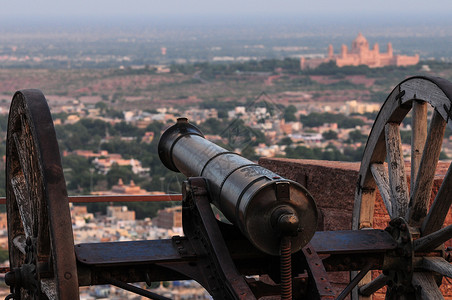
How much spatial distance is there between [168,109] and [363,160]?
4938 cm

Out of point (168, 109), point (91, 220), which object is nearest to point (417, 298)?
point (91, 220)

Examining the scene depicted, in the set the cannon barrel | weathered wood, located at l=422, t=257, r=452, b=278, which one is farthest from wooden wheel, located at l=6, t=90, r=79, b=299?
weathered wood, located at l=422, t=257, r=452, b=278

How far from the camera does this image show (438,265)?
11.5 feet

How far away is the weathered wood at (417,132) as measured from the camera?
3.70m

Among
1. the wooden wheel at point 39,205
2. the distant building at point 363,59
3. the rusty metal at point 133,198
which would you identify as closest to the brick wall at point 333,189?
the rusty metal at point 133,198

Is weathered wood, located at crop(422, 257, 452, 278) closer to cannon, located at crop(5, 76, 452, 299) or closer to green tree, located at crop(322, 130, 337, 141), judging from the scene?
cannon, located at crop(5, 76, 452, 299)

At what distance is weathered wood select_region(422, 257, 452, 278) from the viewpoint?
3467 millimetres

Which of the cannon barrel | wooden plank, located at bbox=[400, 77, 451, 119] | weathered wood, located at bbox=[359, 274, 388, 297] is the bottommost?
weathered wood, located at bbox=[359, 274, 388, 297]

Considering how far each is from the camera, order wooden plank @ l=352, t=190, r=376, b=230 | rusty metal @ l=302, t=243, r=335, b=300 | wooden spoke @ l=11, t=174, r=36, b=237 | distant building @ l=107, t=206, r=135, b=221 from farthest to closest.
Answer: distant building @ l=107, t=206, r=135, b=221, wooden plank @ l=352, t=190, r=376, b=230, wooden spoke @ l=11, t=174, r=36, b=237, rusty metal @ l=302, t=243, r=335, b=300

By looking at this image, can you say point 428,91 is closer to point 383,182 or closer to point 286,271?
point 383,182

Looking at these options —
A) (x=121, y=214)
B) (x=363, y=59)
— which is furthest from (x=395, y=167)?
(x=363, y=59)

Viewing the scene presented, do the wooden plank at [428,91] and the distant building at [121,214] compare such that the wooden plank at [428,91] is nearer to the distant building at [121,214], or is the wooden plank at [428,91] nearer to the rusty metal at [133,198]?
the rusty metal at [133,198]

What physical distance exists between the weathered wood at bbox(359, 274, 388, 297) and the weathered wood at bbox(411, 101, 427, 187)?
45cm

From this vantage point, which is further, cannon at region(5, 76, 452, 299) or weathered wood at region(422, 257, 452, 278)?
weathered wood at region(422, 257, 452, 278)
